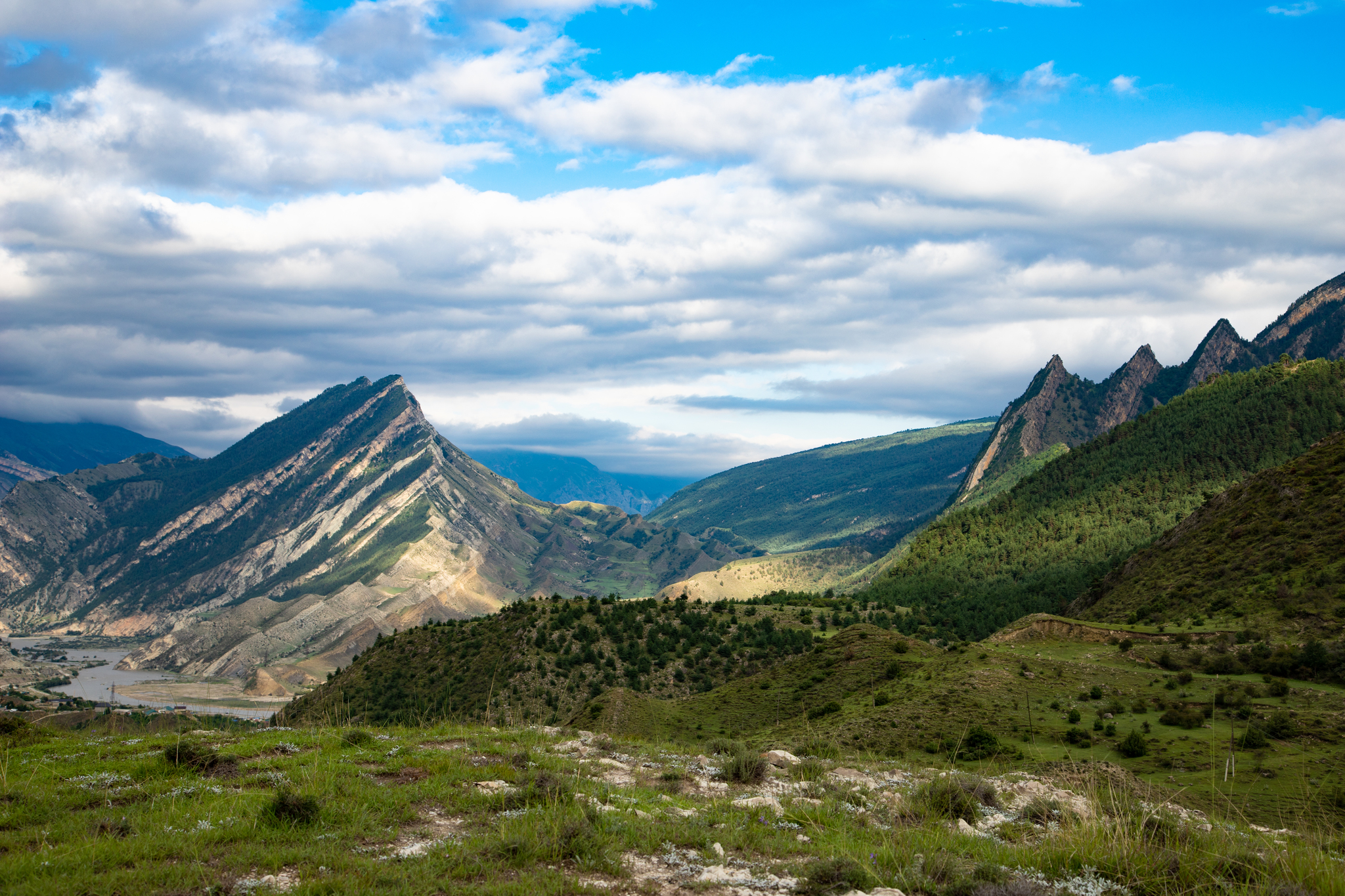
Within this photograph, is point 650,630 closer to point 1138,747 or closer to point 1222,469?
point 1138,747

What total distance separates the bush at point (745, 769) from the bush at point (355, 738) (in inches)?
355

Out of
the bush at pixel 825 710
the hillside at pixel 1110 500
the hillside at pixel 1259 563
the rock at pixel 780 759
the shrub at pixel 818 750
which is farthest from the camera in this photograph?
the hillside at pixel 1110 500

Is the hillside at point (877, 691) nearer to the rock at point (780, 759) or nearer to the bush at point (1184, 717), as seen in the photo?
the bush at point (1184, 717)

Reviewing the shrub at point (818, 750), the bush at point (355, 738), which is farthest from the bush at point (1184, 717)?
the bush at point (355, 738)

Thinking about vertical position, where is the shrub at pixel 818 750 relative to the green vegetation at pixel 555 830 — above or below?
below

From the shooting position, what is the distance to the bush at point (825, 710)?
44.8 meters

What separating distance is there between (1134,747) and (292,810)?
1236 inches

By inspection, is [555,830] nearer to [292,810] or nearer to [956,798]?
[292,810]

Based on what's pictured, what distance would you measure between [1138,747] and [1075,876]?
80.1ft

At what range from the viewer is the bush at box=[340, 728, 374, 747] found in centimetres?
1909

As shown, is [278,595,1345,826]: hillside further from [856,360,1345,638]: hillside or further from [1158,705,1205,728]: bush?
[856,360,1345,638]: hillside

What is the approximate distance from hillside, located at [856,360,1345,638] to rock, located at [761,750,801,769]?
8313 cm

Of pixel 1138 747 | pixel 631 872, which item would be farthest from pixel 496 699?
pixel 631 872

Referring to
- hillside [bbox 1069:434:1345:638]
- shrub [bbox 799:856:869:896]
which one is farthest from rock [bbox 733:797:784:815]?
hillside [bbox 1069:434:1345:638]
